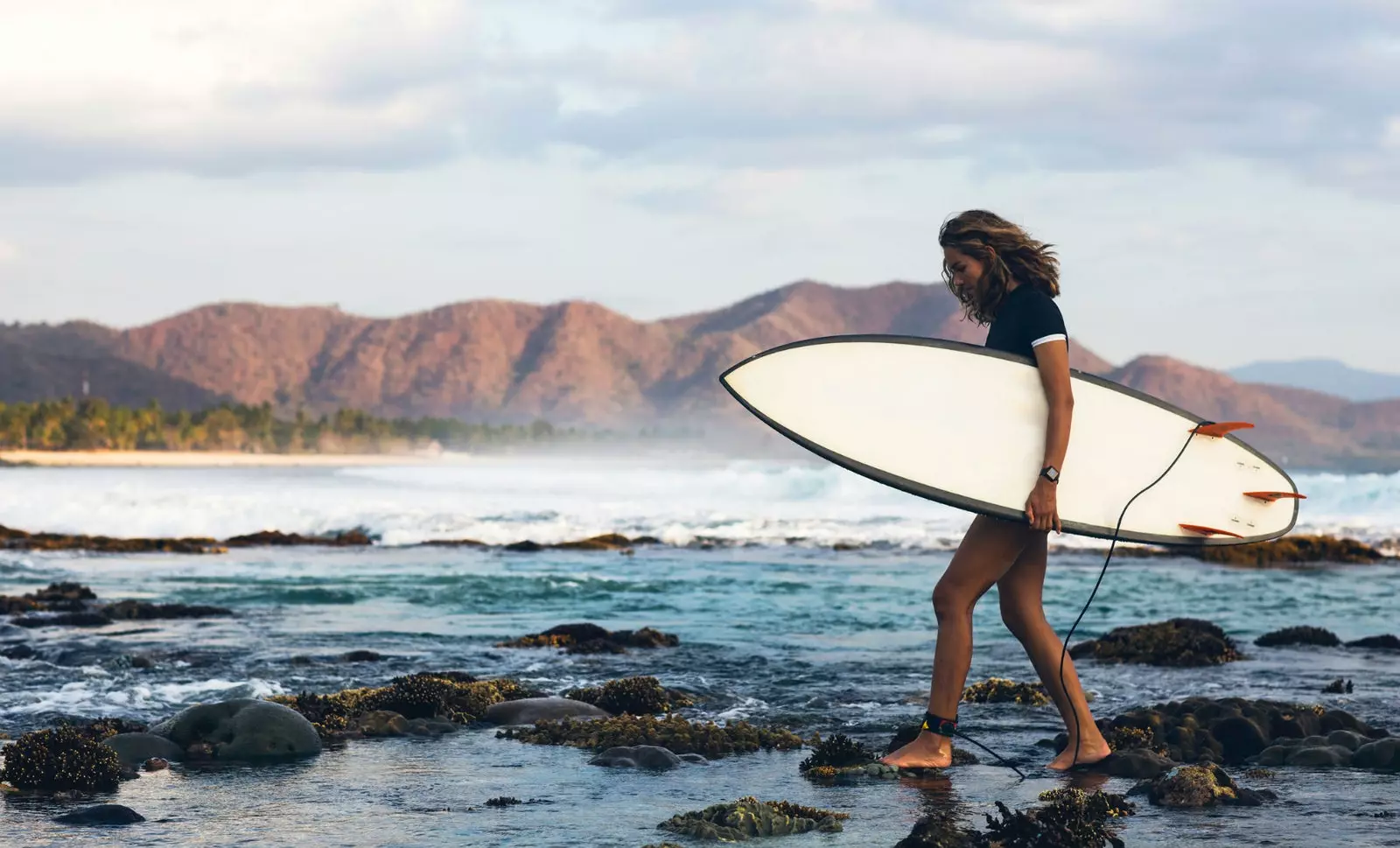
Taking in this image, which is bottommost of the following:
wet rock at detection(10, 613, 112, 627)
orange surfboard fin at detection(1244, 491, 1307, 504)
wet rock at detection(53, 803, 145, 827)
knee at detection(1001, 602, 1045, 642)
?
wet rock at detection(10, 613, 112, 627)

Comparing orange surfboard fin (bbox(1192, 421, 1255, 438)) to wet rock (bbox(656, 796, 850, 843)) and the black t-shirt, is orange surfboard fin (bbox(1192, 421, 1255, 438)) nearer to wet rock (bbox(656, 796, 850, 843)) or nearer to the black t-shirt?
the black t-shirt

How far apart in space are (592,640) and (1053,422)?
941 cm

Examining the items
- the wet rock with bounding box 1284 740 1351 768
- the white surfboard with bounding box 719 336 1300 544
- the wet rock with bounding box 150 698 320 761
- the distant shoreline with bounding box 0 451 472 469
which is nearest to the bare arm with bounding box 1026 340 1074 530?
the white surfboard with bounding box 719 336 1300 544

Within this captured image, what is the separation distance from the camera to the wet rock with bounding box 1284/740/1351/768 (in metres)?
7.72

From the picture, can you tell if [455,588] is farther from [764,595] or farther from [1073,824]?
[1073,824]

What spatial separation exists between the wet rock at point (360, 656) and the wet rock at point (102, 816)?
730 cm

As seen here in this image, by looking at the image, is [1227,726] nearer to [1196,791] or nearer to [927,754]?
[1196,791]

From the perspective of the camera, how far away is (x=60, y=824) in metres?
6.07

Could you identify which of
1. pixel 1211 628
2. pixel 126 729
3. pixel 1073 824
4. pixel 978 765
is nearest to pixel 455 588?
pixel 1211 628

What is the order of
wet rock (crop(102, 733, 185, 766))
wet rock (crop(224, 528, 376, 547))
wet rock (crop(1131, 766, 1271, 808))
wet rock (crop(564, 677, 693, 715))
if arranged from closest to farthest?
wet rock (crop(1131, 766, 1271, 808)) < wet rock (crop(102, 733, 185, 766)) < wet rock (crop(564, 677, 693, 715)) < wet rock (crop(224, 528, 376, 547))

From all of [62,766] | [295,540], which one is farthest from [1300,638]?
[295,540]

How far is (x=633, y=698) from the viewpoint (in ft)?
33.6

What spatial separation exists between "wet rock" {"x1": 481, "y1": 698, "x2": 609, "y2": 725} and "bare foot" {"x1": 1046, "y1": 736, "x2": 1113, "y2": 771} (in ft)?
10.9

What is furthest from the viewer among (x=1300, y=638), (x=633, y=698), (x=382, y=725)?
(x=1300, y=638)
